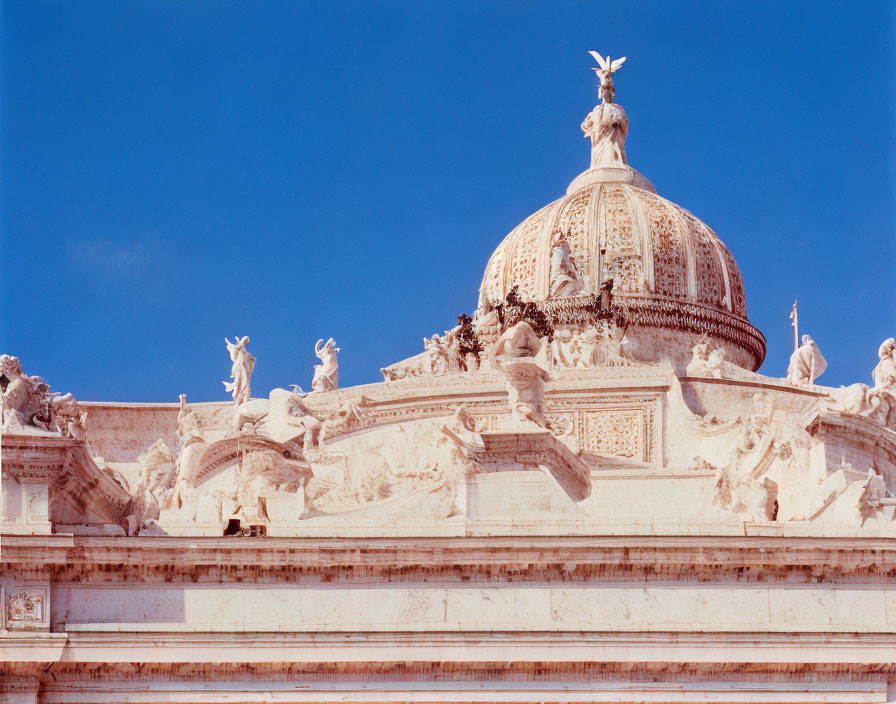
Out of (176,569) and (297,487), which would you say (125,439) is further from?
(176,569)

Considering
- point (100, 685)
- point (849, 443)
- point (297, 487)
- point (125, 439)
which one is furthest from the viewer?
point (125, 439)

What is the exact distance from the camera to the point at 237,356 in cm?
5297

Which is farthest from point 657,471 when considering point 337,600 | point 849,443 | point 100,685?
point 100,685

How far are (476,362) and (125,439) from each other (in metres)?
8.31

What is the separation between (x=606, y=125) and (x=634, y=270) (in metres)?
7.38

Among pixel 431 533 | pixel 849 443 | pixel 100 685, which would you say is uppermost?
pixel 849 443

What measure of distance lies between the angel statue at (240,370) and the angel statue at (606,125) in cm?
1793

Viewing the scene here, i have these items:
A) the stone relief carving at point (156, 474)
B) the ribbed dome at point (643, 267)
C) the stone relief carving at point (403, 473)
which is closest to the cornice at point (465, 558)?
the stone relief carving at point (403, 473)

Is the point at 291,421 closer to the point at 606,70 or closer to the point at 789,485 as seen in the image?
the point at 789,485

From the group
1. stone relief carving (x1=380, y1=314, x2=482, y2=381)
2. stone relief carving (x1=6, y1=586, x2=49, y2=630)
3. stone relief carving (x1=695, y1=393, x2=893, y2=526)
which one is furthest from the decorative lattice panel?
stone relief carving (x1=6, y1=586, x2=49, y2=630)

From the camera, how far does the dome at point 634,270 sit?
60.5m

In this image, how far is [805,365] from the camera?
2153 inches

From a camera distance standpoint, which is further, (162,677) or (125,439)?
(125,439)

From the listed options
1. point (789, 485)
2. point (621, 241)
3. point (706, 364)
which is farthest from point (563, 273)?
point (789, 485)
